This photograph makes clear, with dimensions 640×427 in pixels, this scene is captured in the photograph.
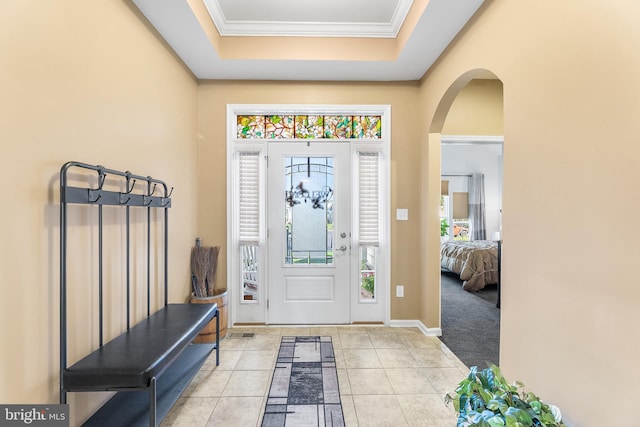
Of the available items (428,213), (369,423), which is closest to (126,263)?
(369,423)

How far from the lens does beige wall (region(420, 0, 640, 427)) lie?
3.76 ft

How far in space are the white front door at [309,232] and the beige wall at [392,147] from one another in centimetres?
51

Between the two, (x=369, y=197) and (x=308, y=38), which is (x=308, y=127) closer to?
(x=308, y=38)

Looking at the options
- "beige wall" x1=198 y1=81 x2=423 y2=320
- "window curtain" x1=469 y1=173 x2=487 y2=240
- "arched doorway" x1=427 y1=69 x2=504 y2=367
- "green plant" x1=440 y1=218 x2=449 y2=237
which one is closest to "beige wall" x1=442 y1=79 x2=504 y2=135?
"arched doorway" x1=427 y1=69 x2=504 y2=367

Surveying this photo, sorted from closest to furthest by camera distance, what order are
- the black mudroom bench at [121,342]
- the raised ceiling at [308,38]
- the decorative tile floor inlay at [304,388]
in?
the black mudroom bench at [121,342] < the decorative tile floor inlay at [304,388] < the raised ceiling at [308,38]

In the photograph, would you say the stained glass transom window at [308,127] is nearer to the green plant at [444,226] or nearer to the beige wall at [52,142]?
the beige wall at [52,142]

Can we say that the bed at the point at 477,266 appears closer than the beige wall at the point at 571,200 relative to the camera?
No

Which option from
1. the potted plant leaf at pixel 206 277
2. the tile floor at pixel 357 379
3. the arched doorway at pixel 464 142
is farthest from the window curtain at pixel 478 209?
the potted plant leaf at pixel 206 277

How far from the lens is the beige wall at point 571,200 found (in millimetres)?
1146

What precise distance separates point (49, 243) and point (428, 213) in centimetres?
295

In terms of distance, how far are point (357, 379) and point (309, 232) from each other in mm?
1554

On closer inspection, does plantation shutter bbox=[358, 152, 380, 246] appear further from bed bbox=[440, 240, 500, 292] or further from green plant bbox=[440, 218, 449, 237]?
green plant bbox=[440, 218, 449, 237]

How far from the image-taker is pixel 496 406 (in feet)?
4.09

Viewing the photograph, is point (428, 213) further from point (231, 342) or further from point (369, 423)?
point (231, 342)
